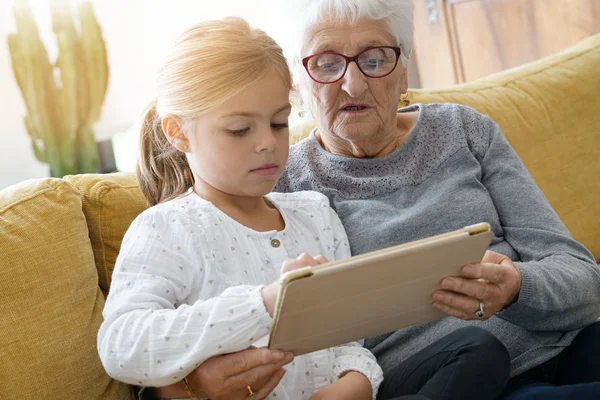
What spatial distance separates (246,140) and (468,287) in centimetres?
44

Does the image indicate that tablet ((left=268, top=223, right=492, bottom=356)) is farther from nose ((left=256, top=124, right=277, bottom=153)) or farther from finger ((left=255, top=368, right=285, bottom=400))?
nose ((left=256, top=124, right=277, bottom=153))

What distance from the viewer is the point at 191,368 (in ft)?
3.67

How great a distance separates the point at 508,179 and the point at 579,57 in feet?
2.89

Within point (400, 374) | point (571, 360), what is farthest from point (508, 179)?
point (400, 374)

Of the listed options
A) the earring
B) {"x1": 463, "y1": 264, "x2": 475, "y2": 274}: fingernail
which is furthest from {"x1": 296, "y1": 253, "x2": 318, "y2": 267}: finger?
the earring

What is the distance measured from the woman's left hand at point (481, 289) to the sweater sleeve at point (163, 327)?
0.30 metres

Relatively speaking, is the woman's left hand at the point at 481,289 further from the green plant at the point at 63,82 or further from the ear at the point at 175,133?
the green plant at the point at 63,82

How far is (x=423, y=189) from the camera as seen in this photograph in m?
1.65

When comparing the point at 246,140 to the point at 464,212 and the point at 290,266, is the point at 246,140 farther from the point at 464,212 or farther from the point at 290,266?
the point at 464,212

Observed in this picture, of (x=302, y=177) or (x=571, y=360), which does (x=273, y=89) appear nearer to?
(x=302, y=177)

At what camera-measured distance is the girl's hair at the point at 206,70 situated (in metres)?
1.33

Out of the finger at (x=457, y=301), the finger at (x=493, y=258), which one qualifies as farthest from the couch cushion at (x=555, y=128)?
the finger at (x=457, y=301)

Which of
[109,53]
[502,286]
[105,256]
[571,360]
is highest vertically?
[109,53]

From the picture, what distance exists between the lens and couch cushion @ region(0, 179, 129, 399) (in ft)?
4.25
